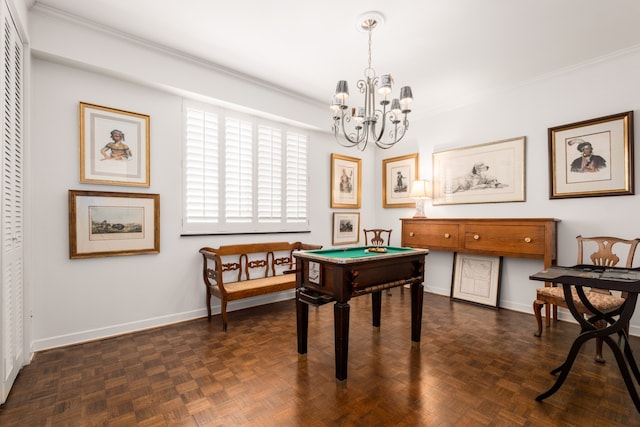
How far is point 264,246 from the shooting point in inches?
177

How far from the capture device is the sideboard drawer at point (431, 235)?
451 cm

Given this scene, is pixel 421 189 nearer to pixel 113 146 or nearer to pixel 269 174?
pixel 269 174

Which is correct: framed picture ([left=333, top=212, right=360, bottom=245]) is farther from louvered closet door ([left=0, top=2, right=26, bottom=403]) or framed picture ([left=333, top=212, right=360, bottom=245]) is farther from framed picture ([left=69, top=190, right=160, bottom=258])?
louvered closet door ([left=0, top=2, right=26, bottom=403])

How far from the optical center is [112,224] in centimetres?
335

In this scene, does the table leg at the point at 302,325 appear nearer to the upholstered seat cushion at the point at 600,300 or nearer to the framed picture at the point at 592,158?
the upholstered seat cushion at the point at 600,300

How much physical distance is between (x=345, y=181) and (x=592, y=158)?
3.54m

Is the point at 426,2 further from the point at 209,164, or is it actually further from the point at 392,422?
the point at 392,422

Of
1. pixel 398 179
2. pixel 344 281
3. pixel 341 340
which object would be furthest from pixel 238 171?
pixel 398 179

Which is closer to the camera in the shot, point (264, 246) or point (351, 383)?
point (351, 383)

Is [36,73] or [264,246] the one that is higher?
[36,73]

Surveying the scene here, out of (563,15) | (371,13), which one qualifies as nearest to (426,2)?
(371,13)

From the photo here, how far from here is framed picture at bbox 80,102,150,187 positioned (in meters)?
3.20

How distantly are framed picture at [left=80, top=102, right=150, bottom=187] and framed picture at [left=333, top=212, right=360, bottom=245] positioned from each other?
Answer: 3195 mm

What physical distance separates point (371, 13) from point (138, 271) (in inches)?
147
